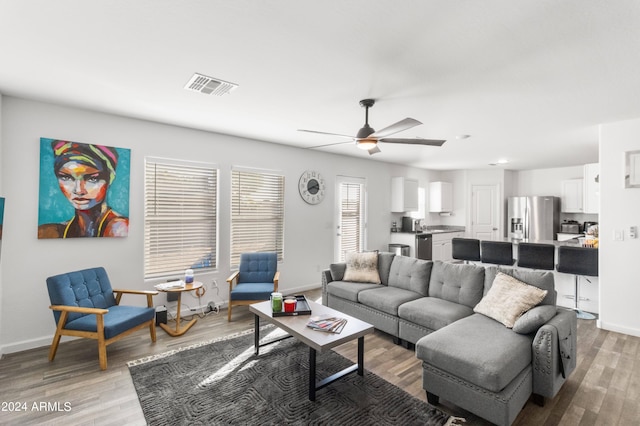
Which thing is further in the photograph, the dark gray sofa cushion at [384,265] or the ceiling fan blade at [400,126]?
the dark gray sofa cushion at [384,265]

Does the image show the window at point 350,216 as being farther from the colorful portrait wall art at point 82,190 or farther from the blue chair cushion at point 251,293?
the colorful portrait wall art at point 82,190

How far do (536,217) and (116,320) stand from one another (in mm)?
8359

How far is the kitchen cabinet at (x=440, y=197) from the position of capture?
26.7 feet

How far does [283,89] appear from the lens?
2.85m

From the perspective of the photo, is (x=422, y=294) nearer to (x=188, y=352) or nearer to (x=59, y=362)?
(x=188, y=352)

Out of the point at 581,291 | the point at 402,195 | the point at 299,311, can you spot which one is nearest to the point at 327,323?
the point at 299,311

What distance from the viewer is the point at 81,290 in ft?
10.2

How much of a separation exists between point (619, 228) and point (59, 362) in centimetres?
633

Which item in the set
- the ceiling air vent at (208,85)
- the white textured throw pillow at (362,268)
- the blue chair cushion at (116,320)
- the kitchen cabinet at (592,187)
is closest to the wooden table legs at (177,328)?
the blue chair cushion at (116,320)

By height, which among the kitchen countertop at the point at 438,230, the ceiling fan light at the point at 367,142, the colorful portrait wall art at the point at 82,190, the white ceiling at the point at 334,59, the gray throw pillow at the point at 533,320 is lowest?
the gray throw pillow at the point at 533,320

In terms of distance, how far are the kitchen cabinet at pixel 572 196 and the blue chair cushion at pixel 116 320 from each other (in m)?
8.72

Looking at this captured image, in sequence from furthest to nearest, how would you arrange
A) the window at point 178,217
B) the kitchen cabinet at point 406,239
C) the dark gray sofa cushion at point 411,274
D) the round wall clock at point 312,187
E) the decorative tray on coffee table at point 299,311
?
1. the kitchen cabinet at point 406,239
2. the round wall clock at point 312,187
3. the window at point 178,217
4. the dark gray sofa cushion at point 411,274
5. the decorative tray on coffee table at point 299,311

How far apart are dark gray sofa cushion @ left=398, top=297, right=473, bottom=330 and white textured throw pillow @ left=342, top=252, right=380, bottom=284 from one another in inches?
32.3

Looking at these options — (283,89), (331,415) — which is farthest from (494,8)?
(331,415)
